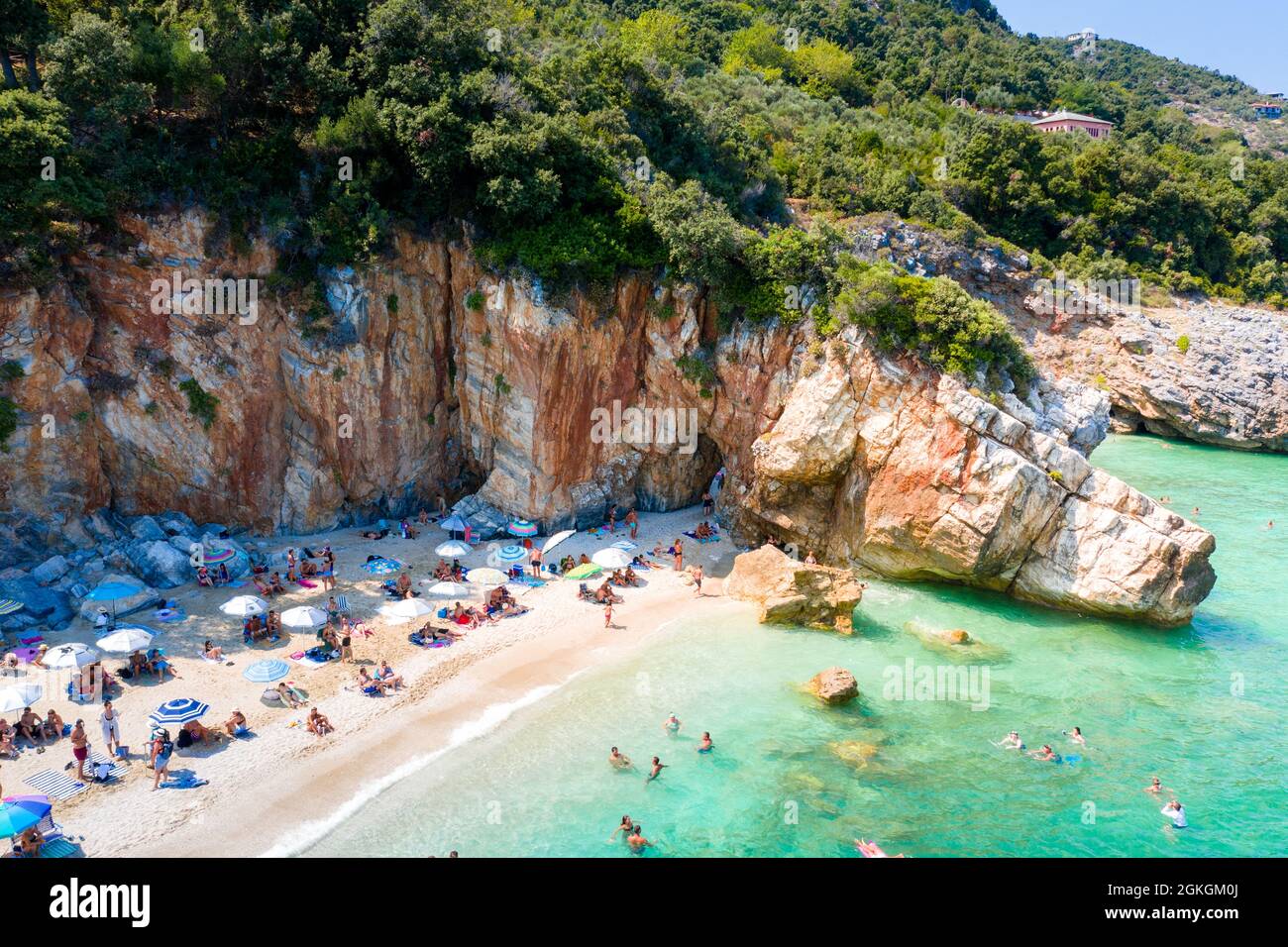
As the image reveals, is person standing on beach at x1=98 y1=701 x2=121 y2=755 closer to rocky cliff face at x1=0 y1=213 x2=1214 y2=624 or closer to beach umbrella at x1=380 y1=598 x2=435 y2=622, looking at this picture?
beach umbrella at x1=380 y1=598 x2=435 y2=622

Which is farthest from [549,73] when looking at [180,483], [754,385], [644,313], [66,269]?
[180,483]

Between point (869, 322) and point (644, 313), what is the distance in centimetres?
851

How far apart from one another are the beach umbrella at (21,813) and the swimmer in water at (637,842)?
11.3m

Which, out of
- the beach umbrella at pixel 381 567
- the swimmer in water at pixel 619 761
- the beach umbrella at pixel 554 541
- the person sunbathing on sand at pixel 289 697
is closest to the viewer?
the swimmer in water at pixel 619 761

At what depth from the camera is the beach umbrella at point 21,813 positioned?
1380 cm

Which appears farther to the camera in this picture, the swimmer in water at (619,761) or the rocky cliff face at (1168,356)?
the rocky cliff face at (1168,356)

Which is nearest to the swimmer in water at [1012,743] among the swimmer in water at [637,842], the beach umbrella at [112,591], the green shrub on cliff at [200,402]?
the swimmer in water at [637,842]

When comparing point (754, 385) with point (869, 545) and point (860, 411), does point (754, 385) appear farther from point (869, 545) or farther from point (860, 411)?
point (869, 545)

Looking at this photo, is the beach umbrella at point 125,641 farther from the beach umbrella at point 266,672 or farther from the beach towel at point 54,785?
the beach towel at point 54,785

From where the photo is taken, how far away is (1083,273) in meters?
48.8

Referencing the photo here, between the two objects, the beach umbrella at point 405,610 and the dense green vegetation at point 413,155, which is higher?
the dense green vegetation at point 413,155

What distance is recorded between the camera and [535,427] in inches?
1138

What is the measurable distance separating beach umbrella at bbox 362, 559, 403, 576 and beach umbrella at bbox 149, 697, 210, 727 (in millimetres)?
7704

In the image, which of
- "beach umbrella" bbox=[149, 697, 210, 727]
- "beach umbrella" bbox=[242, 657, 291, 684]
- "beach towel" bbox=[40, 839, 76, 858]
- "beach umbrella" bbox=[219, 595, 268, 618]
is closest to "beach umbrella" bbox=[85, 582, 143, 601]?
"beach umbrella" bbox=[219, 595, 268, 618]
